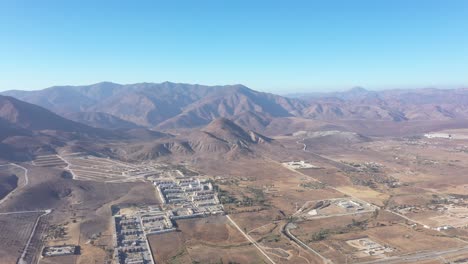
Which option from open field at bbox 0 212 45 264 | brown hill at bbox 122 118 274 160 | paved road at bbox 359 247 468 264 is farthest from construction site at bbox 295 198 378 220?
brown hill at bbox 122 118 274 160

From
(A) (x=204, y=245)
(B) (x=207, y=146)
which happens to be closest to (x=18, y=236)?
(A) (x=204, y=245)

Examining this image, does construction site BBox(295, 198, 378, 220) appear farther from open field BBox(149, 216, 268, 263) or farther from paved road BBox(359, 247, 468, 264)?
paved road BBox(359, 247, 468, 264)

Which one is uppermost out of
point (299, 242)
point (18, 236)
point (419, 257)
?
point (18, 236)

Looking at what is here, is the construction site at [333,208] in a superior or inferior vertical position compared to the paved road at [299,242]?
inferior

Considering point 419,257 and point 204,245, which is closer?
point 419,257

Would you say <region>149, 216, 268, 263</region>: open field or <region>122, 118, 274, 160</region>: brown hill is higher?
<region>122, 118, 274, 160</region>: brown hill

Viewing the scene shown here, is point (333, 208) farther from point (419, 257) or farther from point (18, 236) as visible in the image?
point (18, 236)

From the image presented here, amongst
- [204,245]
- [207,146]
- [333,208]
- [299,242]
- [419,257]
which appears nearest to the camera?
[419,257]

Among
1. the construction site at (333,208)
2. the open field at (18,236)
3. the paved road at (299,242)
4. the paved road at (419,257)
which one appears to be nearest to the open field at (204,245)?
the paved road at (299,242)

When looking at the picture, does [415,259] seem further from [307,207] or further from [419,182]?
[419,182]

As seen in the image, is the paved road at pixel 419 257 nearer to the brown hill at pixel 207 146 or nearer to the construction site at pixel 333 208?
the construction site at pixel 333 208

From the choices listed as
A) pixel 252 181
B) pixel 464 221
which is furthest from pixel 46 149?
pixel 464 221
